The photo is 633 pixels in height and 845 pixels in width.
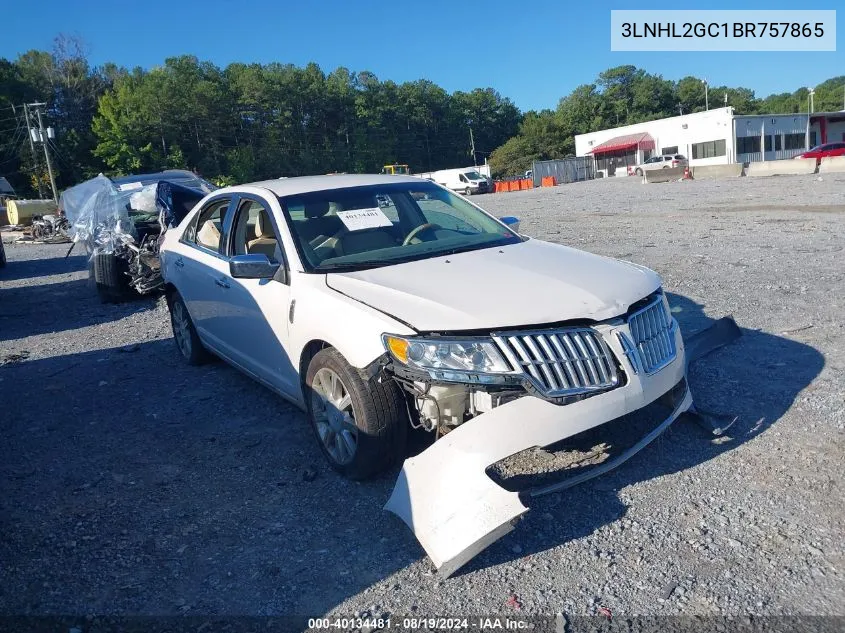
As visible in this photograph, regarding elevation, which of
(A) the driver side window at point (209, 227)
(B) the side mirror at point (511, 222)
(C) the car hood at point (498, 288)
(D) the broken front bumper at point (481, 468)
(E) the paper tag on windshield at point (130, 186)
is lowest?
(D) the broken front bumper at point (481, 468)

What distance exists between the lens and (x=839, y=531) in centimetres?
304

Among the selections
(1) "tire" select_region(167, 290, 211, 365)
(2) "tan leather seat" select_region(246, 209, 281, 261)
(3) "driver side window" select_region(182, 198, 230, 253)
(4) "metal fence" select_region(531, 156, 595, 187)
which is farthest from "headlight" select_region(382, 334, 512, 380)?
(4) "metal fence" select_region(531, 156, 595, 187)

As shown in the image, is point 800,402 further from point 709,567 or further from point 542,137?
point 542,137

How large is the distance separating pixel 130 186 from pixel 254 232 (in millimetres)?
7884

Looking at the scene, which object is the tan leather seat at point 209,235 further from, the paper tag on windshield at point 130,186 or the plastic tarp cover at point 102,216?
the paper tag on windshield at point 130,186

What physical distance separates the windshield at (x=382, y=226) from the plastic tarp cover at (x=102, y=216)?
21.6 ft

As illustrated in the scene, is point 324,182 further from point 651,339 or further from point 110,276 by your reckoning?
point 110,276

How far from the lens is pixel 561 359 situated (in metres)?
3.24

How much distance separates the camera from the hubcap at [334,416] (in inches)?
148

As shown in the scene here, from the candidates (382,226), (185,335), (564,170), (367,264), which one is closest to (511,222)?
(382,226)

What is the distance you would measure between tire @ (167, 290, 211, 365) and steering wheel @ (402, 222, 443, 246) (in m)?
2.47

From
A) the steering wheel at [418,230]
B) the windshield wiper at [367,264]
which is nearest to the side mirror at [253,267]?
the windshield wiper at [367,264]

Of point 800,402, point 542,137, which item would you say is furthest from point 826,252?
point 542,137

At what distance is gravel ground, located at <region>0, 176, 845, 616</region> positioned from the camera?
113 inches
